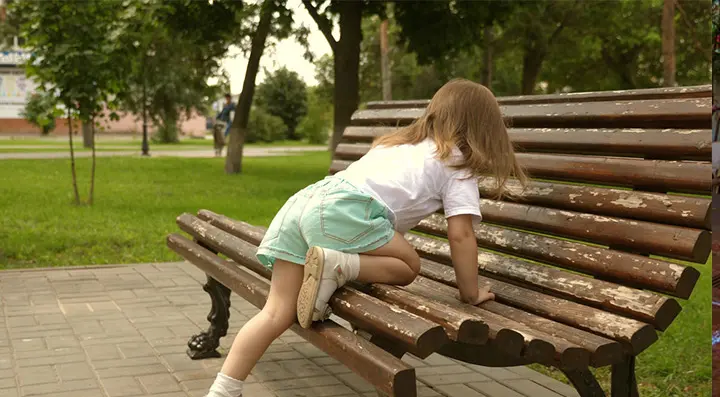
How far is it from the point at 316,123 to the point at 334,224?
150 ft

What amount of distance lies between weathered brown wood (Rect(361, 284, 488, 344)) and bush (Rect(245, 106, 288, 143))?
41261 mm

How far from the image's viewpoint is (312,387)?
4.32 m

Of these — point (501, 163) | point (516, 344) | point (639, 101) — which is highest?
point (639, 101)

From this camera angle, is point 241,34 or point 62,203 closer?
point 62,203

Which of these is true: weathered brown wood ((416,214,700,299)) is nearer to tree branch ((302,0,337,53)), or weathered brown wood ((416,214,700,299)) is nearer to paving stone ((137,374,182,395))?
paving stone ((137,374,182,395))

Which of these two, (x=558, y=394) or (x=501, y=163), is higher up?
(x=501, y=163)

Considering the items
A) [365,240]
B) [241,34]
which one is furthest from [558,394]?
[241,34]

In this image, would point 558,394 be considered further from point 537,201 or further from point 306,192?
point 306,192

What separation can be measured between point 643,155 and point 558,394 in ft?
4.46

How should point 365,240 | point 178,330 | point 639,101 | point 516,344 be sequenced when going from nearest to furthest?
point 516,344, point 365,240, point 639,101, point 178,330

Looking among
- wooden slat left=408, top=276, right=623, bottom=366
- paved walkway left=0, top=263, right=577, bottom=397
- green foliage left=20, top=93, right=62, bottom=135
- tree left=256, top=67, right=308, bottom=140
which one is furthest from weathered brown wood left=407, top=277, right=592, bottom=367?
tree left=256, top=67, right=308, bottom=140

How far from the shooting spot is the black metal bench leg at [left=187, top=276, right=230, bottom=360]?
15.7 feet

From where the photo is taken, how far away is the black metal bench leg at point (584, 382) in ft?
9.77

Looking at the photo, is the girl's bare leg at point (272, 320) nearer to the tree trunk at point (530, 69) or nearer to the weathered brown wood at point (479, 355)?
the weathered brown wood at point (479, 355)
